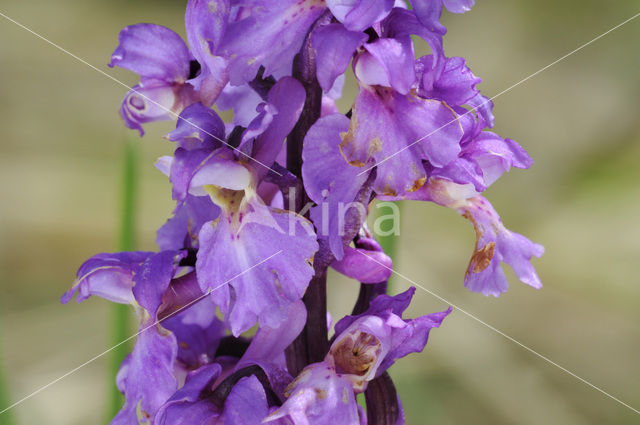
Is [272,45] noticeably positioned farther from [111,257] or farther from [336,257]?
[111,257]

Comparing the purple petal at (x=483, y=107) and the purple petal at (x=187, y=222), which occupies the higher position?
the purple petal at (x=483, y=107)

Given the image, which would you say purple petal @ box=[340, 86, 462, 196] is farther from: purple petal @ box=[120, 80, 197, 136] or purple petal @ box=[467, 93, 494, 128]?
purple petal @ box=[120, 80, 197, 136]

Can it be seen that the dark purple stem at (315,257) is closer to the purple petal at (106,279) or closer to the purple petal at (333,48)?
the purple petal at (333,48)

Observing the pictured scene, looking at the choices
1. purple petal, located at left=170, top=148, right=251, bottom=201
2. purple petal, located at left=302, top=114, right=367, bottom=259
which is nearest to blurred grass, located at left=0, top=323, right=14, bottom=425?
purple petal, located at left=170, top=148, right=251, bottom=201

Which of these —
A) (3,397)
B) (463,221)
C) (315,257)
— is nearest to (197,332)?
(315,257)

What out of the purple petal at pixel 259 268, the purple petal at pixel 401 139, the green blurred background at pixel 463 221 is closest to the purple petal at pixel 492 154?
the purple petal at pixel 401 139
